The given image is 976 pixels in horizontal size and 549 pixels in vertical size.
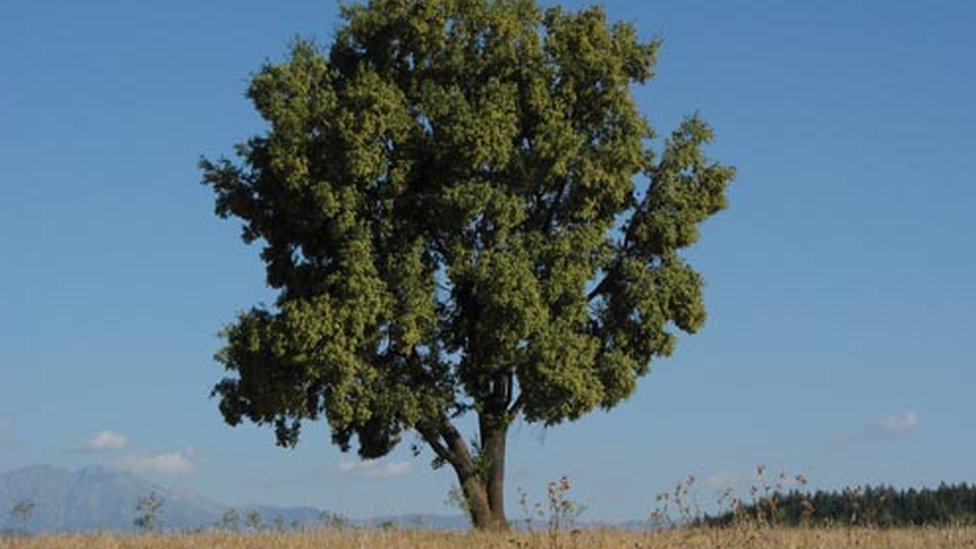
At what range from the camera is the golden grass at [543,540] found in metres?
21.5

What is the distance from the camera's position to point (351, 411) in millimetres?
35875

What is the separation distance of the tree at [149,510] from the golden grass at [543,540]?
226 centimetres

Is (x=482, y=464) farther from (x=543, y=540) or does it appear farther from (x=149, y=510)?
(x=543, y=540)

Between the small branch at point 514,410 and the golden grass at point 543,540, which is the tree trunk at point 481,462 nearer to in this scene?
the small branch at point 514,410

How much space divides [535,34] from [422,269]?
7.07 m

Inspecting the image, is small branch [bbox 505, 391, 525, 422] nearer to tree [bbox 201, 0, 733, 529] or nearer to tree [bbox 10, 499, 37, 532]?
tree [bbox 201, 0, 733, 529]

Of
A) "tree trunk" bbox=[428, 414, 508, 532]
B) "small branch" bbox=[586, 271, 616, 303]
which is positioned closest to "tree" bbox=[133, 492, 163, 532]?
"tree trunk" bbox=[428, 414, 508, 532]

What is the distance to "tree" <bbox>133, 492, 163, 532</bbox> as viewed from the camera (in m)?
30.5

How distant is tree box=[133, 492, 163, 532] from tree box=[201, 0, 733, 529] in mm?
5295

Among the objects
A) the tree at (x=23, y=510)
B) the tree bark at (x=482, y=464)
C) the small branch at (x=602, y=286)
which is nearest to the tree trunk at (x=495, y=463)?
the tree bark at (x=482, y=464)

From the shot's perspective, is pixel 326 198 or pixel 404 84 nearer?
pixel 326 198

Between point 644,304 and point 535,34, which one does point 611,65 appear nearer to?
point 535,34

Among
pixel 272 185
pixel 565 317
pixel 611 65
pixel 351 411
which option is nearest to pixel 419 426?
pixel 351 411

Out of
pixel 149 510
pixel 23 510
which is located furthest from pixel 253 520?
pixel 23 510
